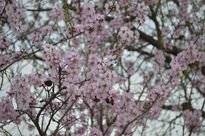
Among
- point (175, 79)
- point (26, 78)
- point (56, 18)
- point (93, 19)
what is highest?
point (56, 18)

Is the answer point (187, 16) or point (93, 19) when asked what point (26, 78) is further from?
point (187, 16)

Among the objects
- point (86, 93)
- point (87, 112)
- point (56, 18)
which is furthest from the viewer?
point (87, 112)

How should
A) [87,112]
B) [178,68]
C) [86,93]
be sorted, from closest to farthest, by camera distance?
[86,93]
[178,68]
[87,112]

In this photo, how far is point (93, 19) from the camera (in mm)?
2422

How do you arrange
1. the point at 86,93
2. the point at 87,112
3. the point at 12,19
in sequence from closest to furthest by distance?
the point at 86,93 < the point at 12,19 < the point at 87,112

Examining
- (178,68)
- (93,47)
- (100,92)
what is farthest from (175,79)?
(93,47)

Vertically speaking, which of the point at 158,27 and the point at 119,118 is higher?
the point at 158,27

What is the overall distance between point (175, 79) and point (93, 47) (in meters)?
1.36

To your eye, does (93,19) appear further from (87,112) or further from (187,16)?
(187,16)

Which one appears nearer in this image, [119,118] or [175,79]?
[175,79]

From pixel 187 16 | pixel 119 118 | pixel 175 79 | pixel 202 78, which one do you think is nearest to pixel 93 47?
pixel 119 118

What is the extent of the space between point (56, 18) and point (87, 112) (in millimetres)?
1637

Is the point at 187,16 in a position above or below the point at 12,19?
above

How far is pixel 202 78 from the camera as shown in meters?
4.69
